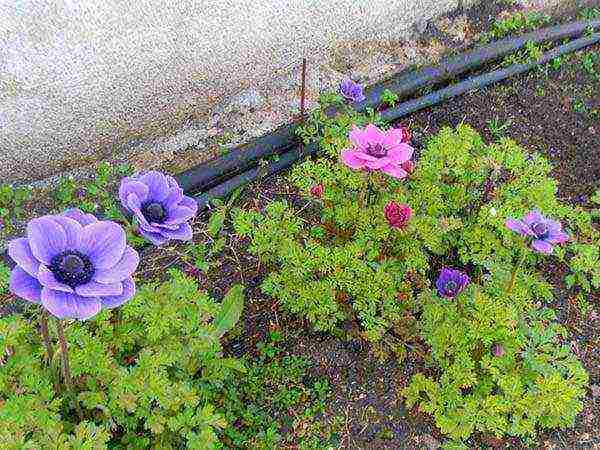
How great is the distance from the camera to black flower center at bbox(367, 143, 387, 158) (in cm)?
219

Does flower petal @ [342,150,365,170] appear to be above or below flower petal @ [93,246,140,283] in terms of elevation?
below

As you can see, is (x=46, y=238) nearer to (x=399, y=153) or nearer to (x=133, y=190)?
(x=133, y=190)

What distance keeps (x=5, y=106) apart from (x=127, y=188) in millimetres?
1168

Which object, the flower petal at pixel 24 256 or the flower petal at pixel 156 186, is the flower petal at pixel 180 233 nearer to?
the flower petal at pixel 156 186

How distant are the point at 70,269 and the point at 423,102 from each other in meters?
2.15

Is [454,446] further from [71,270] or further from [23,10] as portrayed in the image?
[23,10]

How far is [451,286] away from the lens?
2.34 meters

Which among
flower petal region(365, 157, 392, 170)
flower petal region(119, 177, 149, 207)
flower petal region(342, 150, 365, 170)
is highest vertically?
flower petal region(119, 177, 149, 207)

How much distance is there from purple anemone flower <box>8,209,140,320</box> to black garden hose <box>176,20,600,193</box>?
134 centimetres

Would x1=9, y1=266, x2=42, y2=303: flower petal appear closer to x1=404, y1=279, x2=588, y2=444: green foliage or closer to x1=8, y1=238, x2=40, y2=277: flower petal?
x1=8, y1=238, x2=40, y2=277: flower petal

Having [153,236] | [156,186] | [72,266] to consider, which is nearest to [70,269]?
[72,266]

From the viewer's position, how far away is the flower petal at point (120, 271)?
144cm

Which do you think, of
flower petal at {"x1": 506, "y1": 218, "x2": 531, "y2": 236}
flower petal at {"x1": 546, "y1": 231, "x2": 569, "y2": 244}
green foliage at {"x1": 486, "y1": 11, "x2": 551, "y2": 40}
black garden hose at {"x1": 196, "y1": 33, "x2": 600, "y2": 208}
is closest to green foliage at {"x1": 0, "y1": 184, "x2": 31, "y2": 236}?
black garden hose at {"x1": 196, "y1": 33, "x2": 600, "y2": 208}

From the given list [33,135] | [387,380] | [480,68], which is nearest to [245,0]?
[33,135]
